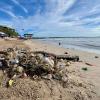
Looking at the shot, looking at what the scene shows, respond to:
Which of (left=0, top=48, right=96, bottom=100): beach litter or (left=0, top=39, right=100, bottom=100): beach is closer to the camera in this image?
(left=0, top=48, right=96, bottom=100): beach litter

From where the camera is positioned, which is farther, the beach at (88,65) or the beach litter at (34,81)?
the beach at (88,65)

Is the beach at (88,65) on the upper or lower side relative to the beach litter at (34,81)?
lower

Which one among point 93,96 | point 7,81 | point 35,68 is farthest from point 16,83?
point 93,96

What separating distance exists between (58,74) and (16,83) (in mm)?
1738

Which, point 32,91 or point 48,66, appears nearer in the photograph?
point 32,91

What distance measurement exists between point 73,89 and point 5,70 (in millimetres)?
2880

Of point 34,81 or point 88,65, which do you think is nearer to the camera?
point 34,81

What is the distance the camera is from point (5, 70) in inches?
302

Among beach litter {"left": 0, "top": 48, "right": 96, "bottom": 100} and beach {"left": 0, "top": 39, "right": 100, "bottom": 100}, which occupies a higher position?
beach litter {"left": 0, "top": 48, "right": 96, "bottom": 100}

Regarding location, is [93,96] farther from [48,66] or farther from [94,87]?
[48,66]

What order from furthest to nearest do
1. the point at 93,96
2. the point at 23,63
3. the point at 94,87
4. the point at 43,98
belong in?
1. the point at 23,63
2. the point at 94,87
3. the point at 93,96
4. the point at 43,98

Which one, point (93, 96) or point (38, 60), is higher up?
point (38, 60)

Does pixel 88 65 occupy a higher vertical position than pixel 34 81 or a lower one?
lower

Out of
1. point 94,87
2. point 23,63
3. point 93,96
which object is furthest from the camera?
point 23,63
